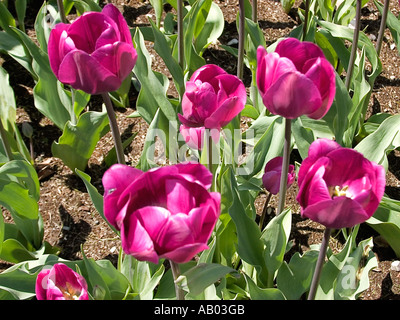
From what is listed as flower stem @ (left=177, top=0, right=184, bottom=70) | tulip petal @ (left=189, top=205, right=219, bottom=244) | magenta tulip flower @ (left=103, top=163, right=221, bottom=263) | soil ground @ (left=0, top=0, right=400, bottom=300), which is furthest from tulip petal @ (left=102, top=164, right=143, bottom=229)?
flower stem @ (left=177, top=0, right=184, bottom=70)

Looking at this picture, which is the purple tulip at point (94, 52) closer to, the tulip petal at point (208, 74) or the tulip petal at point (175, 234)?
the tulip petal at point (208, 74)

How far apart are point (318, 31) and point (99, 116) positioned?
0.99 meters

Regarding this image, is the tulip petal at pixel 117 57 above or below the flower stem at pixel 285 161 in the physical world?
above

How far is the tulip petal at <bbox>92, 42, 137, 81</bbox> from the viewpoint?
143cm

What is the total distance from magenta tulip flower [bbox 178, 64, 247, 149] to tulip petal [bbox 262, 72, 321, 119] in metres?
0.15

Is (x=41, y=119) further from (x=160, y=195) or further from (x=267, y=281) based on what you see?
(x=160, y=195)

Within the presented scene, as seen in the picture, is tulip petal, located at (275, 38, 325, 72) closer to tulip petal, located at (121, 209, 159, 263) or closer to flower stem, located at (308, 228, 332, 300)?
flower stem, located at (308, 228, 332, 300)

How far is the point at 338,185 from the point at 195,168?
335 mm

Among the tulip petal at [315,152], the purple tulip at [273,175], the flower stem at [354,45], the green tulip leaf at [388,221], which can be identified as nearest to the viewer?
the tulip petal at [315,152]

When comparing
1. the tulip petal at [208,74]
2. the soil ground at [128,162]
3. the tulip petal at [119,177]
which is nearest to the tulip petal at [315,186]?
the tulip petal at [119,177]

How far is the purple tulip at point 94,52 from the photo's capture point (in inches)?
56.2

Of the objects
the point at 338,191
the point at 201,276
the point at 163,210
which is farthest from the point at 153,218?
the point at 338,191
